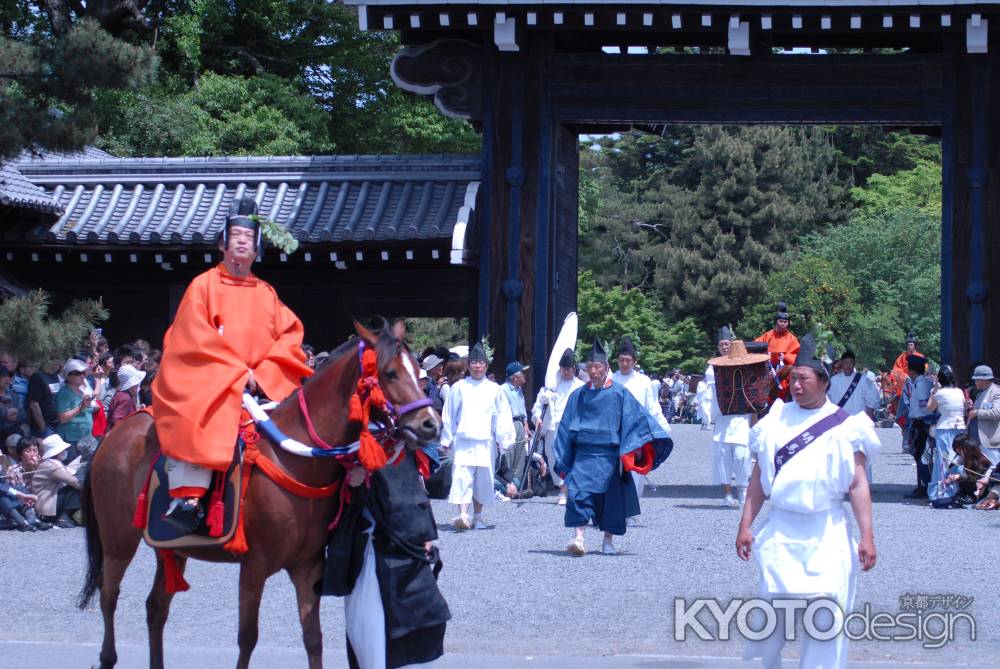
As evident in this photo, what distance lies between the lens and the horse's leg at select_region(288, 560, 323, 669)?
250 inches

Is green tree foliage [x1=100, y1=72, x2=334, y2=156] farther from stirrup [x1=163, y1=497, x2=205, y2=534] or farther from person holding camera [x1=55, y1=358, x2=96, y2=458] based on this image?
stirrup [x1=163, y1=497, x2=205, y2=534]

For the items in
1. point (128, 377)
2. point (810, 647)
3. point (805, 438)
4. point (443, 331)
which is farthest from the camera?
point (443, 331)

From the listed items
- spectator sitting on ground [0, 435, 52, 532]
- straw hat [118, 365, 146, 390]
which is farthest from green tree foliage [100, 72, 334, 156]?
spectator sitting on ground [0, 435, 52, 532]

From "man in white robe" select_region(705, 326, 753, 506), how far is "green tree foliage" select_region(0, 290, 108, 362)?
7.07 m

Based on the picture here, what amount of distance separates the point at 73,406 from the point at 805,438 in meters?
9.54

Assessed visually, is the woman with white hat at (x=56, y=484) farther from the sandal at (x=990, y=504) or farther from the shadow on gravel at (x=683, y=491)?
the sandal at (x=990, y=504)

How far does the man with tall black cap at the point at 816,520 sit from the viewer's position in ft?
20.2

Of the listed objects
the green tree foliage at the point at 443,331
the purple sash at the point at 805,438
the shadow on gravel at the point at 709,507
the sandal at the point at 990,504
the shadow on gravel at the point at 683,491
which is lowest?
the shadow on gravel at the point at 683,491

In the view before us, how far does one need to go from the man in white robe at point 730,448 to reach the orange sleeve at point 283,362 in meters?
8.68

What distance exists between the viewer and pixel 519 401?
16.2 metres

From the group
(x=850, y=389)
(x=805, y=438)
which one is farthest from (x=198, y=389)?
(x=850, y=389)

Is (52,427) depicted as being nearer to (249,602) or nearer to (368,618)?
(249,602)

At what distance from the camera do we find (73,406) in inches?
543

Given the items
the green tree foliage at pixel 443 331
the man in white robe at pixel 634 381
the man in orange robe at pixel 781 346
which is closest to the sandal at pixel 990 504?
the man in orange robe at pixel 781 346
